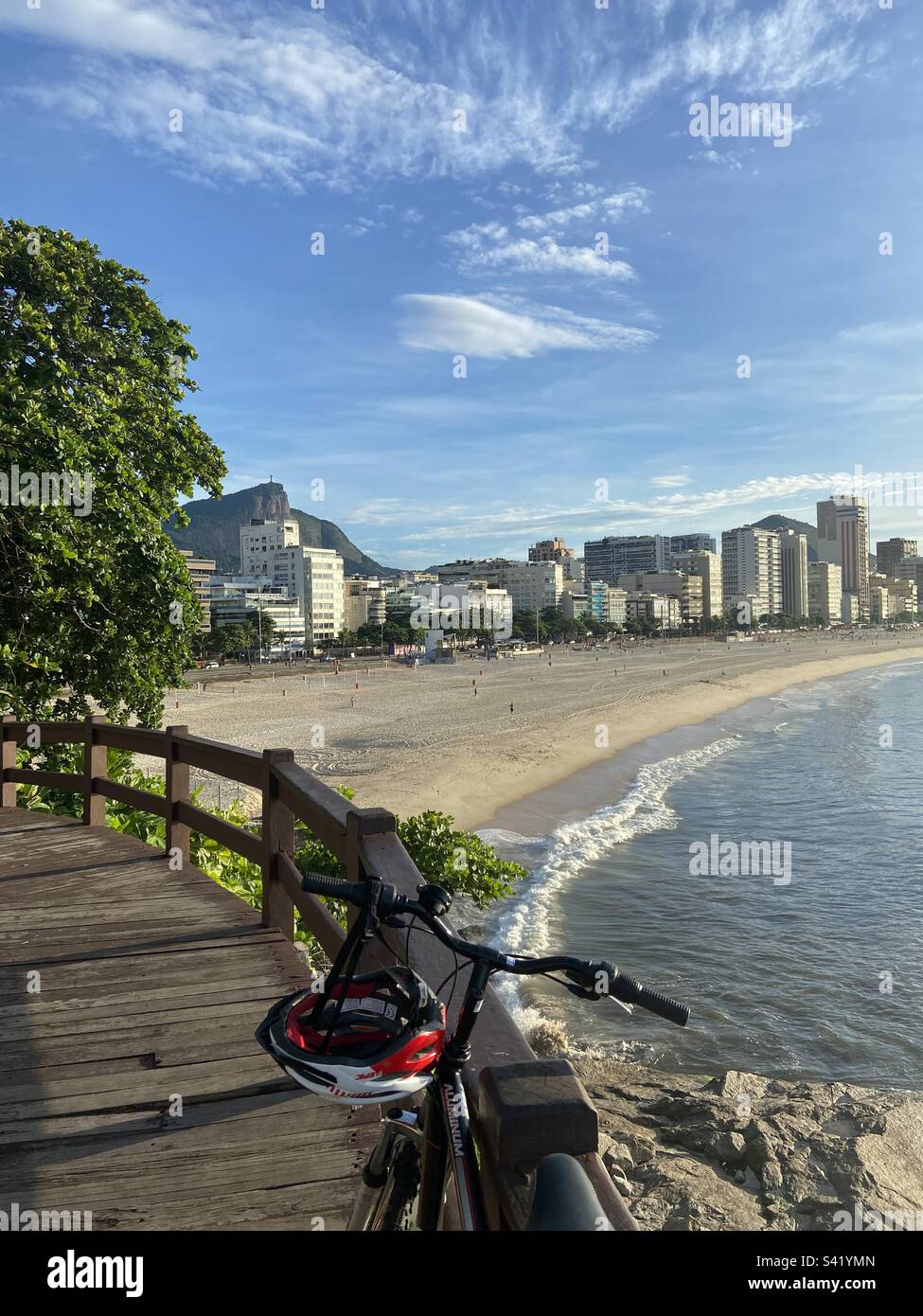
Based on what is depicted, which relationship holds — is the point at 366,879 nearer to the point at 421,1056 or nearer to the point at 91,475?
the point at 421,1056

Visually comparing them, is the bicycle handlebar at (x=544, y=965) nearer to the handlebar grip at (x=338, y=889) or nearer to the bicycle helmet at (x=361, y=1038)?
the handlebar grip at (x=338, y=889)

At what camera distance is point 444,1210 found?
214cm

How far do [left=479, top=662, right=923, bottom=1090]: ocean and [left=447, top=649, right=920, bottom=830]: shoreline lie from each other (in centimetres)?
254

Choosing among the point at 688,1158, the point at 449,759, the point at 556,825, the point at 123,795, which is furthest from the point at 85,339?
the point at 449,759

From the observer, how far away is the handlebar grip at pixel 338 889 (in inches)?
78.4

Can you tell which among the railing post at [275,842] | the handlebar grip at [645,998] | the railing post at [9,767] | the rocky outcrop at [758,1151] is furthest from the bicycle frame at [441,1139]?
the railing post at [9,767]

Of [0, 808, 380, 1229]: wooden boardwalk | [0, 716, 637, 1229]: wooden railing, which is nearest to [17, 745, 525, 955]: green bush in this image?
[0, 716, 637, 1229]: wooden railing

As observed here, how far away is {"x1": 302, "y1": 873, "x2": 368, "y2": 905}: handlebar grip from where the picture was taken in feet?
6.53

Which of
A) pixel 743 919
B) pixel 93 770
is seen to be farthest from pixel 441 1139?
pixel 743 919

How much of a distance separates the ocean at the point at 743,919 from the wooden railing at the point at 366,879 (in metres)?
5.21

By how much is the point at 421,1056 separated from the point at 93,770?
7.51 m

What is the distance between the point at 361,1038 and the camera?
73.5 inches
